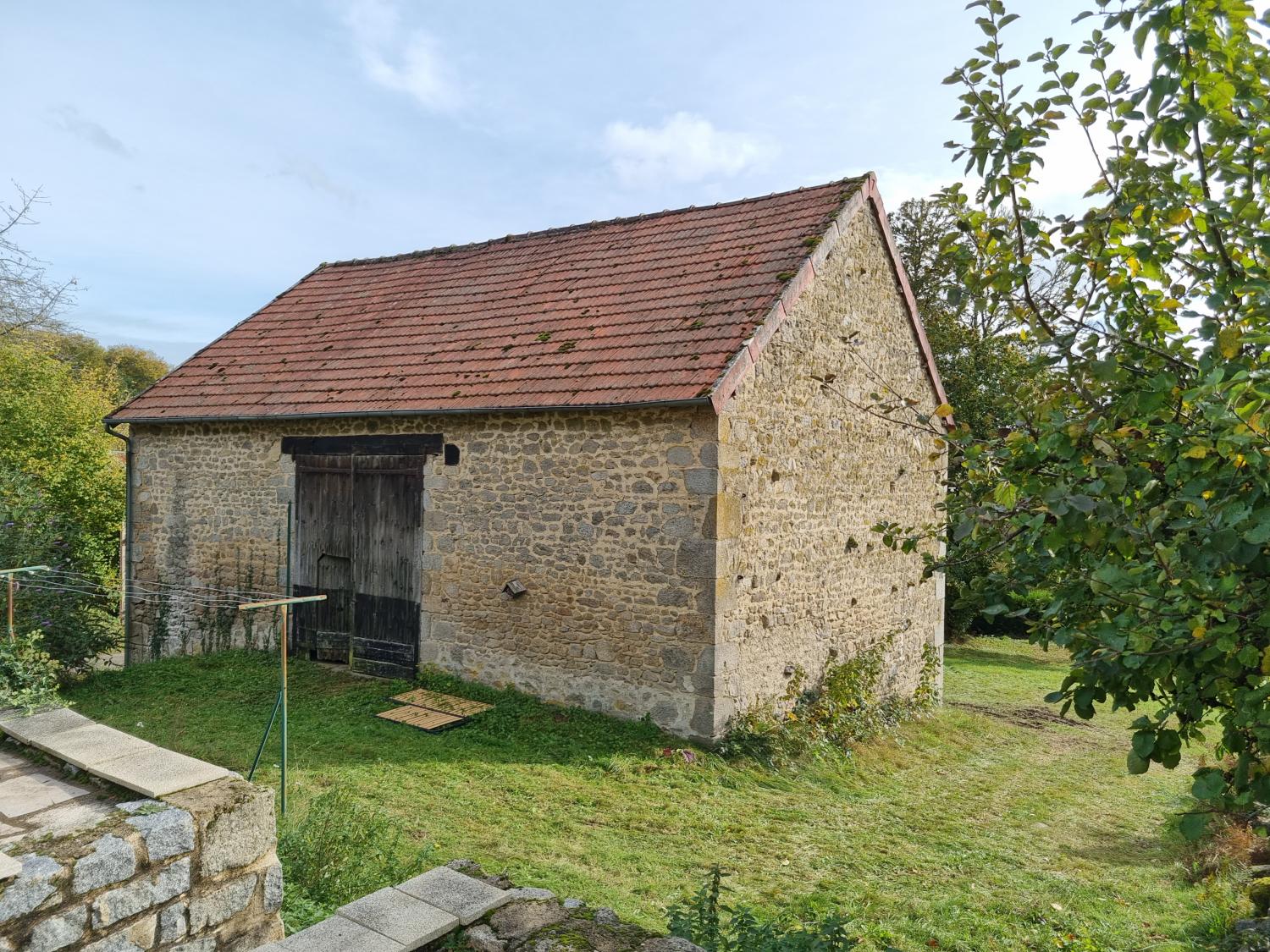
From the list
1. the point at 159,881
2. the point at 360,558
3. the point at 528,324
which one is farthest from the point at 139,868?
the point at 528,324

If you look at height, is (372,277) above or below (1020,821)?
above

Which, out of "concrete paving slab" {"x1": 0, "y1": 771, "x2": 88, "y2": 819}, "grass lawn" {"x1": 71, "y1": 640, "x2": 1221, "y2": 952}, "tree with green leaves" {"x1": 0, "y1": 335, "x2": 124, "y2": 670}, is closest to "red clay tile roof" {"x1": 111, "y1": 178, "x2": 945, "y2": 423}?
"tree with green leaves" {"x1": 0, "y1": 335, "x2": 124, "y2": 670}

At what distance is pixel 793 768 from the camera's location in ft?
26.8

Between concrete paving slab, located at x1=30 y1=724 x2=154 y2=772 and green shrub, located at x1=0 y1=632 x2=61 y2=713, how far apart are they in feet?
1.94

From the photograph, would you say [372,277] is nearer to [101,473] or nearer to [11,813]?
[101,473]

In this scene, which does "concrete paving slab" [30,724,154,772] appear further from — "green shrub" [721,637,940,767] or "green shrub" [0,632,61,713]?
"green shrub" [721,637,940,767]

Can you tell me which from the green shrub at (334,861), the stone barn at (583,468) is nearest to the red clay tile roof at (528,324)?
the stone barn at (583,468)

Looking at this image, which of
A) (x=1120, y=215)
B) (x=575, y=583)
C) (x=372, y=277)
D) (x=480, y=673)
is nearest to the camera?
(x=1120, y=215)

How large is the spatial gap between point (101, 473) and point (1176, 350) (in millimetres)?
18096

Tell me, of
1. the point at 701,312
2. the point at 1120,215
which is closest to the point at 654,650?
the point at 701,312

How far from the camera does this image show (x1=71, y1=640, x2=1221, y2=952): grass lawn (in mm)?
5523

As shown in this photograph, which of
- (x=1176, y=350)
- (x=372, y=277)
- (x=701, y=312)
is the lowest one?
(x=1176, y=350)

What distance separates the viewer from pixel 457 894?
3.79 m

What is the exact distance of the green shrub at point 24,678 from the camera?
486 centimetres
